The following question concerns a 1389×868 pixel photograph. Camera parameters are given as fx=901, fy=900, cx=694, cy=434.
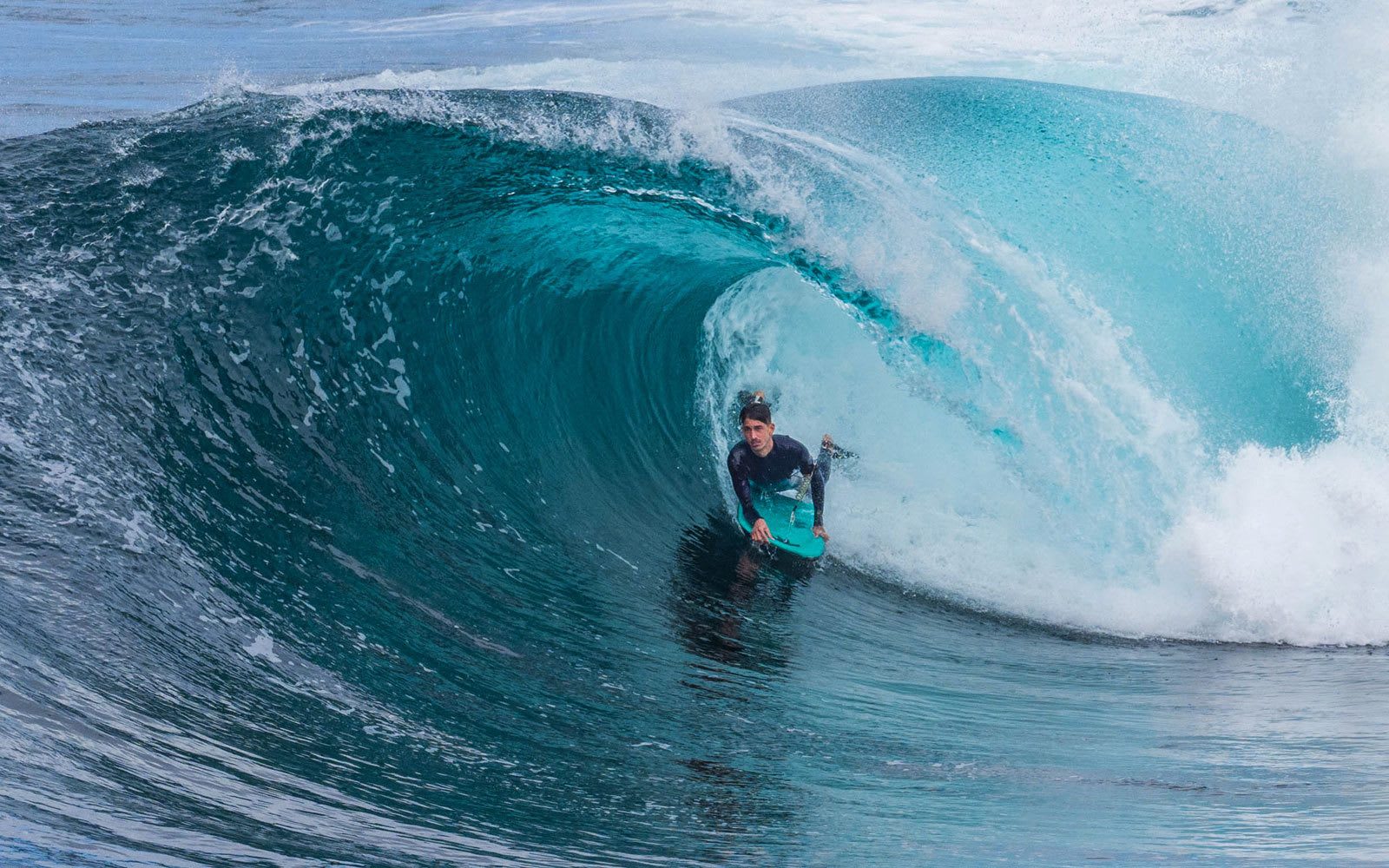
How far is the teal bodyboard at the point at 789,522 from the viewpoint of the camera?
5652mm

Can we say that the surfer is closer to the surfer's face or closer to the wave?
the surfer's face

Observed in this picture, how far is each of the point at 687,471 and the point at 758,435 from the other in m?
1.62

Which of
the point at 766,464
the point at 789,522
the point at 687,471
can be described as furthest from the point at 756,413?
the point at 687,471

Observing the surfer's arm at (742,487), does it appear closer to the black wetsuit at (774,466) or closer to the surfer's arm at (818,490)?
the black wetsuit at (774,466)

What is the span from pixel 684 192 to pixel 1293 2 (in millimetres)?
11108

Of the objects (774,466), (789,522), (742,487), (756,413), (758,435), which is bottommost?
(789,522)

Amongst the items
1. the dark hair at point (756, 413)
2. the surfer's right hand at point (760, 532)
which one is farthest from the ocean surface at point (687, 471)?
the dark hair at point (756, 413)

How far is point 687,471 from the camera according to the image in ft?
22.4

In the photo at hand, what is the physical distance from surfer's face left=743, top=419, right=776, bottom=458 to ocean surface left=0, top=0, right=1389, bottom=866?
80cm

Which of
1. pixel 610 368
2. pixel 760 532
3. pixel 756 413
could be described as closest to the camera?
pixel 756 413

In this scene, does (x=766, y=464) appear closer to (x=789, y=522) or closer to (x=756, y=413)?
(x=789, y=522)

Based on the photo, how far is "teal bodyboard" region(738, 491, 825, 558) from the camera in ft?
18.5

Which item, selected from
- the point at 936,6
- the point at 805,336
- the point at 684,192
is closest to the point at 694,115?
the point at 684,192

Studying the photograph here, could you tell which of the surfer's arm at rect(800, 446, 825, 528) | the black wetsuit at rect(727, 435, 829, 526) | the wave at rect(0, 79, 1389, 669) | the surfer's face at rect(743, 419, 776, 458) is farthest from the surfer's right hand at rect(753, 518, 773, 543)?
the wave at rect(0, 79, 1389, 669)
